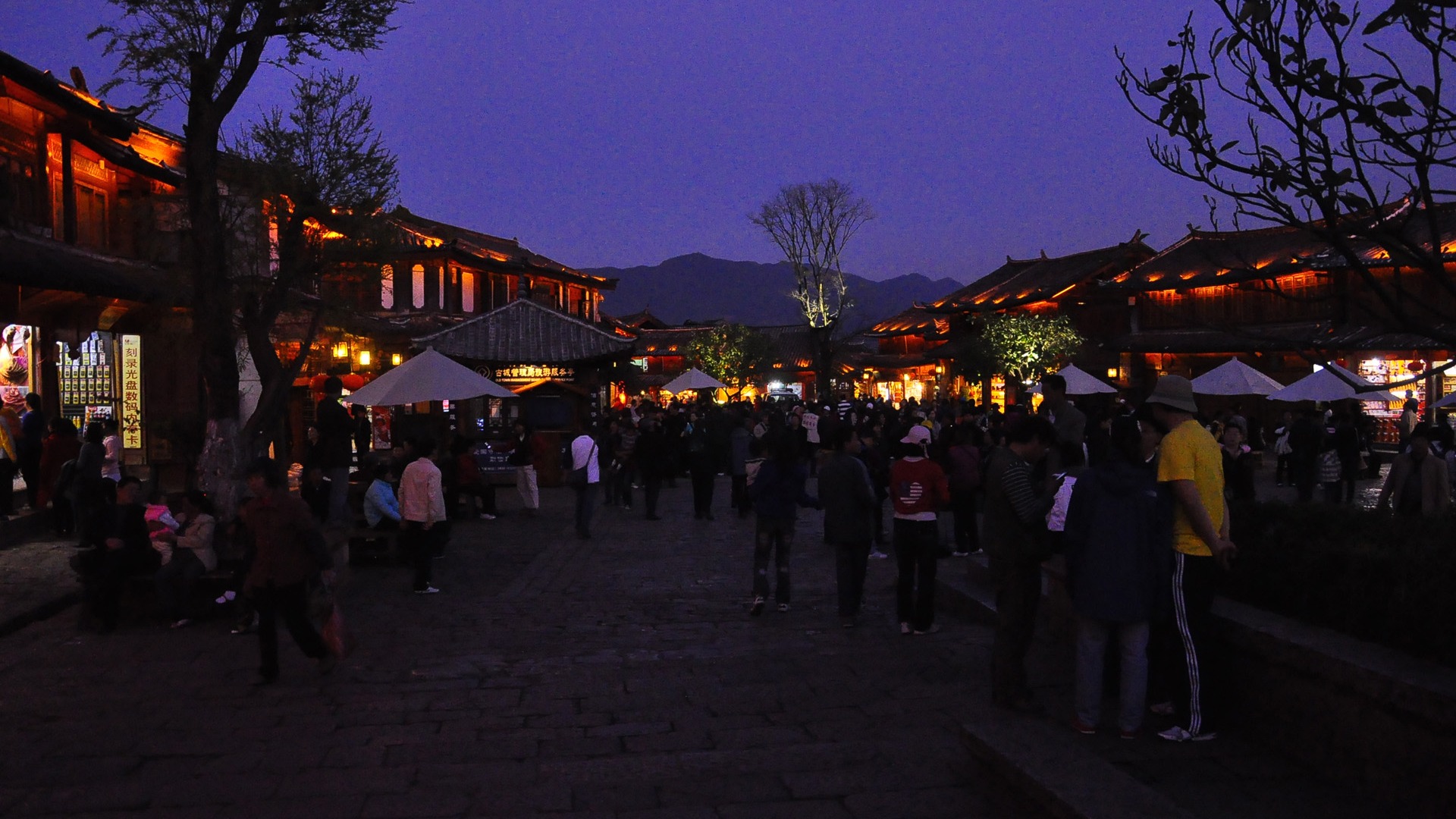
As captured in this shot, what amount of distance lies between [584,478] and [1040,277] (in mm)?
36435

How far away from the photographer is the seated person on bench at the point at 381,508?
36.2 ft

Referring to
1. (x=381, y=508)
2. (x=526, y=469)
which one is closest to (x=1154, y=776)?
(x=381, y=508)

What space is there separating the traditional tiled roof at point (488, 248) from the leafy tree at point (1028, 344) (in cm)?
1440

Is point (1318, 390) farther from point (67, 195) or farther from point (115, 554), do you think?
point (67, 195)

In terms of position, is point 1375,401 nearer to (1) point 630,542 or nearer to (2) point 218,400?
(1) point 630,542

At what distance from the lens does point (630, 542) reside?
1294 centimetres

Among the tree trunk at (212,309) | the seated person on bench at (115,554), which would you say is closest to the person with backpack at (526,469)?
the tree trunk at (212,309)

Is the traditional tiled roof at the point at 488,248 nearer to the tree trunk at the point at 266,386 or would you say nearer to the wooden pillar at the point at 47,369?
the wooden pillar at the point at 47,369

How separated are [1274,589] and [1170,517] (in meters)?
0.88

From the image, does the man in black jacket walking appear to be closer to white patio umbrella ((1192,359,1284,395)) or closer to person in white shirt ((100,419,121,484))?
person in white shirt ((100,419,121,484))

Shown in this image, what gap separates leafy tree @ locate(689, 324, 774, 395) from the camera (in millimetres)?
45156

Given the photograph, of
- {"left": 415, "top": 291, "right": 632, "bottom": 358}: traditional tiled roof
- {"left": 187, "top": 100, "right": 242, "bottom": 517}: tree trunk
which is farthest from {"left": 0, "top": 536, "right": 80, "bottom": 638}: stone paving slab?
{"left": 415, "top": 291, "right": 632, "bottom": 358}: traditional tiled roof

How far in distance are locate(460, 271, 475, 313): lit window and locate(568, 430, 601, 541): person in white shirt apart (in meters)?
25.0

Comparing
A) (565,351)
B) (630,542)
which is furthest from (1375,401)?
(630,542)
